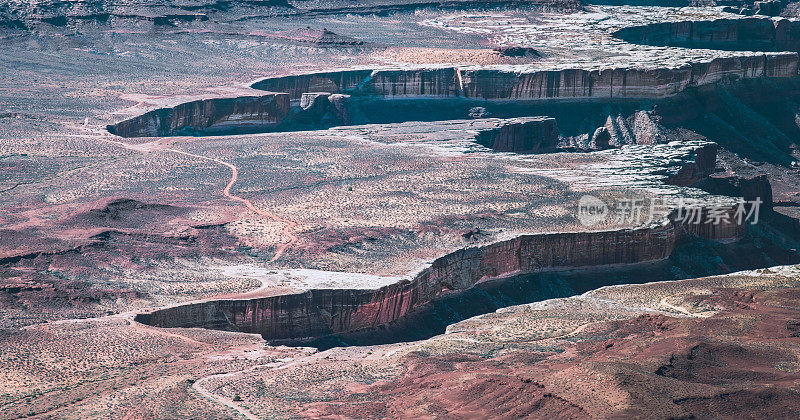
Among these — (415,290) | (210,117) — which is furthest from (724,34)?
(415,290)

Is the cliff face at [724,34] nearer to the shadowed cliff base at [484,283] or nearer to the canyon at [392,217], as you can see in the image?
the canyon at [392,217]

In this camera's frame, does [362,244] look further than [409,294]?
Yes

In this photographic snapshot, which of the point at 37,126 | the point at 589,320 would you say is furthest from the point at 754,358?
the point at 37,126

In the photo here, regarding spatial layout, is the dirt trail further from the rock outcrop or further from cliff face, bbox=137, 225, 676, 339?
the rock outcrop

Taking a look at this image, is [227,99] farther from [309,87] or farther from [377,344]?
[377,344]

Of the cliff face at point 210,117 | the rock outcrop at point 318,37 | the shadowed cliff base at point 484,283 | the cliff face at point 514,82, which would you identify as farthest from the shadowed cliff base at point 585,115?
the shadowed cliff base at point 484,283

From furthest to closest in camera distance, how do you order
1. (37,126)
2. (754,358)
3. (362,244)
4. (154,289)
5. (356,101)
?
(356,101)
(37,126)
(362,244)
(154,289)
(754,358)

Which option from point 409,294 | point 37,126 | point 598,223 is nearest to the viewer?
point 409,294
